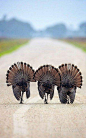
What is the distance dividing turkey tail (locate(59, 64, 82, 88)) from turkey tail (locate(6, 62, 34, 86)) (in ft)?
2.78

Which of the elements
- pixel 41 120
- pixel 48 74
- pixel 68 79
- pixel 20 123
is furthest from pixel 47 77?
pixel 20 123

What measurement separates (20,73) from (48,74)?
0.78 metres

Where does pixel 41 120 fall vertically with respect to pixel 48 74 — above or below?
below

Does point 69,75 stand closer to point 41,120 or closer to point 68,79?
point 68,79

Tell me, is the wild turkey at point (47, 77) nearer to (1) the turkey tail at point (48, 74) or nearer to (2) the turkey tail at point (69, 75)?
(1) the turkey tail at point (48, 74)

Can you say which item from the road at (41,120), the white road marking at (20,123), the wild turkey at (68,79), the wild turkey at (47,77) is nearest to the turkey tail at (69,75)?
the wild turkey at (68,79)

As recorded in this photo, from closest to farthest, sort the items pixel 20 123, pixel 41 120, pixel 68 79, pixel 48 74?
1. pixel 20 123
2. pixel 41 120
3. pixel 48 74
4. pixel 68 79

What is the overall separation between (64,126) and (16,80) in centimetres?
251

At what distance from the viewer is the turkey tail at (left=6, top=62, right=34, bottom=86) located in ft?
27.7

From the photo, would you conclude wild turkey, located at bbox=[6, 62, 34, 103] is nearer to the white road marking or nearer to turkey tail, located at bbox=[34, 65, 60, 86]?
turkey tail, located at bbox=[34, 65, 60, 86]

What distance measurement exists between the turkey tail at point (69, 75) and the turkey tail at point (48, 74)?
189mm

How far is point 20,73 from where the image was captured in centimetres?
→ 851

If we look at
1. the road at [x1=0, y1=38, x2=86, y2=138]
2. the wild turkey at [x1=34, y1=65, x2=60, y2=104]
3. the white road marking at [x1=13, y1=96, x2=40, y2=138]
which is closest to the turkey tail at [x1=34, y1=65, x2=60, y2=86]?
the wild turkey at [x1=34, y1=65, x2=60, y2=104]

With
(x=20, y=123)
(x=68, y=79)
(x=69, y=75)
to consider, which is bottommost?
(x=20, y=123)
